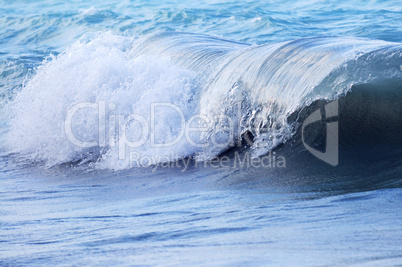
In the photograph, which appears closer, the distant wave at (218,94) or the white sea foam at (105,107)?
the distant wave at (218,94)

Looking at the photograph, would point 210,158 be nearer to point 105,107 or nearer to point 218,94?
point 218,94

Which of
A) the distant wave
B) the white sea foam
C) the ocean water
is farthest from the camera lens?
the white sea foam

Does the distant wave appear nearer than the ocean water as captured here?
No

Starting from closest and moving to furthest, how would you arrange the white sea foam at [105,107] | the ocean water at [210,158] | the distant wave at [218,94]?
the ocean water at [210,158]
the distant wave at [218,94]
the white sea foam at [105,107]

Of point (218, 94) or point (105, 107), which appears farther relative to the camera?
point (105, 107)

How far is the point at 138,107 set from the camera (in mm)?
5684

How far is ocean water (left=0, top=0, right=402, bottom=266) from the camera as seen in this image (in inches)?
115

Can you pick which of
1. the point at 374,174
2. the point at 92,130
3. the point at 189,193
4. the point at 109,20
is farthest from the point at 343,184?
the point at 109,20

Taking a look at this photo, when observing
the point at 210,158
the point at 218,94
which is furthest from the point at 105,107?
the point at 210,158

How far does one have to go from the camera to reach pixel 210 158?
494cm

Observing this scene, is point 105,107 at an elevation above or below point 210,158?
above

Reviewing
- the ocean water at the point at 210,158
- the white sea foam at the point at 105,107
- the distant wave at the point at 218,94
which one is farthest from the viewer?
the white sea foam at the point at 105,107

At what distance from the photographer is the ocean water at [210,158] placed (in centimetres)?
293

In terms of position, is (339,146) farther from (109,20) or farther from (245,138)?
(109,20)
